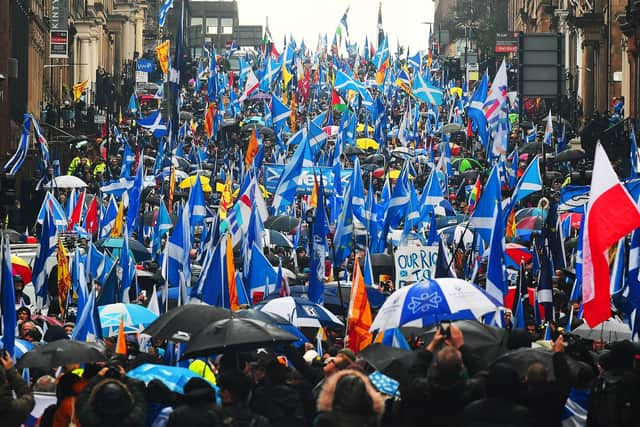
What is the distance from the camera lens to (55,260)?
2459cm

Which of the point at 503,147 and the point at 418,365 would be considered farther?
the point at 503,147

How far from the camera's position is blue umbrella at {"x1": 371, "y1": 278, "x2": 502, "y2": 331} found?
549 inches

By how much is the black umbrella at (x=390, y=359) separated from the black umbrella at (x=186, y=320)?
157cm

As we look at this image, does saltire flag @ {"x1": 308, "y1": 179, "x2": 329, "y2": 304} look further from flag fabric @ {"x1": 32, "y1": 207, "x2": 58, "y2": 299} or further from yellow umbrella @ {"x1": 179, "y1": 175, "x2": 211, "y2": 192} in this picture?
yellow umbrella @ {"x1": 179, "y1": 175, "x2": 211, "y2": 192}

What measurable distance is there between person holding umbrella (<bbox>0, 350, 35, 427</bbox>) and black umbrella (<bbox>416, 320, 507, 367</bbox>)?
335 centimetres

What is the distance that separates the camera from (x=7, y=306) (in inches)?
587

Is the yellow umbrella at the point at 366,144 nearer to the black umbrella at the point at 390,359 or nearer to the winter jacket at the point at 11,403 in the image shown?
the black umbrella at the point at 390,359

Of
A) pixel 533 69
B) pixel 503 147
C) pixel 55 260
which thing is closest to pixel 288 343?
pixel 55 260

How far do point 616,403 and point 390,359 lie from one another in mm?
2243

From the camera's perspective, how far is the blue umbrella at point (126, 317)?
17.3m

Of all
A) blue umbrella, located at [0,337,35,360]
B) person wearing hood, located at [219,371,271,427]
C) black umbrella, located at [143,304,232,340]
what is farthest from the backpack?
blue umbrella, located at [0,337,35,360]

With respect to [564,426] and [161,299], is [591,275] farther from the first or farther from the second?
[161,299]

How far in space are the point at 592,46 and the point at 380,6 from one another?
53992 mm

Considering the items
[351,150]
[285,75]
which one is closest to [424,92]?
[351,150]
